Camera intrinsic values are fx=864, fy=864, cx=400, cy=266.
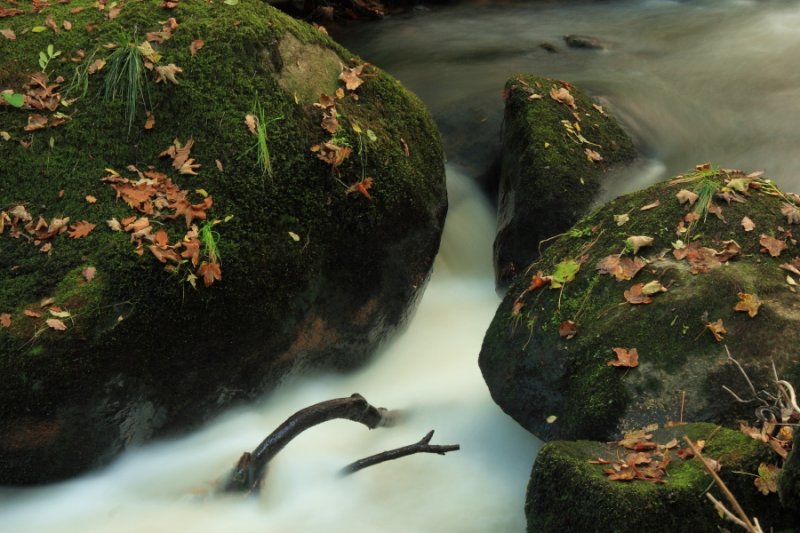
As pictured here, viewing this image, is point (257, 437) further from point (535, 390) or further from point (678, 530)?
point (678, 530)

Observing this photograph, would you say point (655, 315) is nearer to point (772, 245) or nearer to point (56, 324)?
point (772, 245)

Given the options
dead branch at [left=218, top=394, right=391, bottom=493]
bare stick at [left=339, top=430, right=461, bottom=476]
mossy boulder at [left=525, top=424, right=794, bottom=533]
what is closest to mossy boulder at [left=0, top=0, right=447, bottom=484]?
dead branch at [left=218, top=394, right=391, bottom=493]

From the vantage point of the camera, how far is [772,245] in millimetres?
5250

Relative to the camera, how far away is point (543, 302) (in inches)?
216

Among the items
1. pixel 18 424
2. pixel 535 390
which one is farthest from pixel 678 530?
pixel 18 424

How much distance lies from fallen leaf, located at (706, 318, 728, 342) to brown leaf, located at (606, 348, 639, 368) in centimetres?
42

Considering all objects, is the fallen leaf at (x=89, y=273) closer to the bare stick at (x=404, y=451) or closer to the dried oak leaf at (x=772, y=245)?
the bare stick at (x=404, y=451)

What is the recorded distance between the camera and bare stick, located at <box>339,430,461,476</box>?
16.4 ft

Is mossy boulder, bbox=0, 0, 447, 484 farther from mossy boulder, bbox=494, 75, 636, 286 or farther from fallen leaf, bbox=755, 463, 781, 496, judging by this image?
fallen leaf, bbox=755, 463, 781, 496

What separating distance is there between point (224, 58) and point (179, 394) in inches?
91.8

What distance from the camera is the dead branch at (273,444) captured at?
5047mm

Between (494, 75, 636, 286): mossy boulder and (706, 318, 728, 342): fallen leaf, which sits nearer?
(706, 318, 728, 342): fallen leaf

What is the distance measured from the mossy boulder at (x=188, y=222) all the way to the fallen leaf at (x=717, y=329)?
2.37 meters

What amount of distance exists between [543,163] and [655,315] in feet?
8.13
